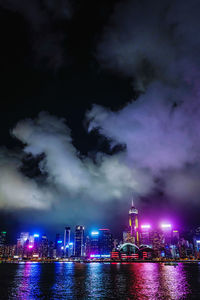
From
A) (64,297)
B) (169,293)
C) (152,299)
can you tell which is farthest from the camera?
(169,293)

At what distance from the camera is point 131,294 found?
169 ft

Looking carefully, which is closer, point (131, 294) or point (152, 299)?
point (152, 299)

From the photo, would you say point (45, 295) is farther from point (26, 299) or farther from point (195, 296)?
point (195, 296)

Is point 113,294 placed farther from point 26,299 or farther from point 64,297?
point 26,299

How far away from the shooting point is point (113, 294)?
5259 cm

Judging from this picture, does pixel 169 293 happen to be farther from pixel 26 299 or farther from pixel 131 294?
pixel 26 299

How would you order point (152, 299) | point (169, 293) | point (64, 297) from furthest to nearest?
point (169, 293)
point (64, 297)
point (152, 299)

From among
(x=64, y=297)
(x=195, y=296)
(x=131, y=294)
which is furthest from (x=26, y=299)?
(x=195, y=296)

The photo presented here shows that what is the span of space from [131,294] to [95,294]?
8664 mm

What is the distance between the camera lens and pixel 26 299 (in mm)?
46688

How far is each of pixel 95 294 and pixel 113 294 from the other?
14.3 ft

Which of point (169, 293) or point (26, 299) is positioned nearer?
point (26, 299)

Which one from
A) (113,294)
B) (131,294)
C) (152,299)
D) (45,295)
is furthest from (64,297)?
(152,299)

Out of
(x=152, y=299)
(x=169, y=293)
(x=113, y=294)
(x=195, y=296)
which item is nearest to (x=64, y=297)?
(x=113, y=294)
